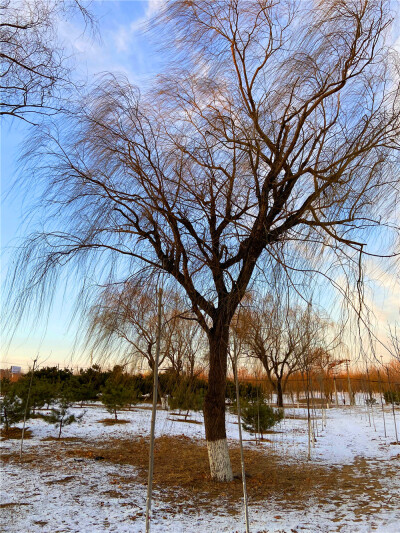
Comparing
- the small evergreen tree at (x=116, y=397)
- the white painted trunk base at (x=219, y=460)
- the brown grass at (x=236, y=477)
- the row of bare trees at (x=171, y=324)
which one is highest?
the row of bare trees at (x=171, y=324)

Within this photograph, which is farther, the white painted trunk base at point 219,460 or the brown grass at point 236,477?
the white painted trunk base at point 219,460

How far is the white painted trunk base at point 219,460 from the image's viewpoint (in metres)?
6.54

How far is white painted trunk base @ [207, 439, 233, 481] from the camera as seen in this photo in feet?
21.5

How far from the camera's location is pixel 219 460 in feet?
21.6

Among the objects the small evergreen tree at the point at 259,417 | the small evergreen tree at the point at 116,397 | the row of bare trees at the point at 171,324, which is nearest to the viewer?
the row of bare trees at the point at 171,324

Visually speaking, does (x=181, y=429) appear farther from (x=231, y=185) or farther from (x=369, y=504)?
(x=231, y=185)

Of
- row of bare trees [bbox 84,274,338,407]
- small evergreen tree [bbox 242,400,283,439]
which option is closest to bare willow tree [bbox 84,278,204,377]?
row of bare trees [bbox 84,274,338,407]

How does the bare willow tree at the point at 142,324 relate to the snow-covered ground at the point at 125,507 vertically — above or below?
above

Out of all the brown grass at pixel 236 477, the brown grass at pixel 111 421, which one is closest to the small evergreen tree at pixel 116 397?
the brown grass at pixel 111 421

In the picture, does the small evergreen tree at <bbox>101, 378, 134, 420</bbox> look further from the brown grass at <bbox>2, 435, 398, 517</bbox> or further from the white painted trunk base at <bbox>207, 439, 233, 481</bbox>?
the white painted trunk base at <bbox>207, 439, 233, 481</bbox>

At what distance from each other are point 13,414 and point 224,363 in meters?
7.03

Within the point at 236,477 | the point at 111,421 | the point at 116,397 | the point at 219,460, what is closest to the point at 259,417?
the point at 116,397

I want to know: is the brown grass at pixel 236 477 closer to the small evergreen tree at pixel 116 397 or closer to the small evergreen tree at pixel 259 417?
the small evergreen tree at pixel 259 417

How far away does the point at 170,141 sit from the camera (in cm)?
527
